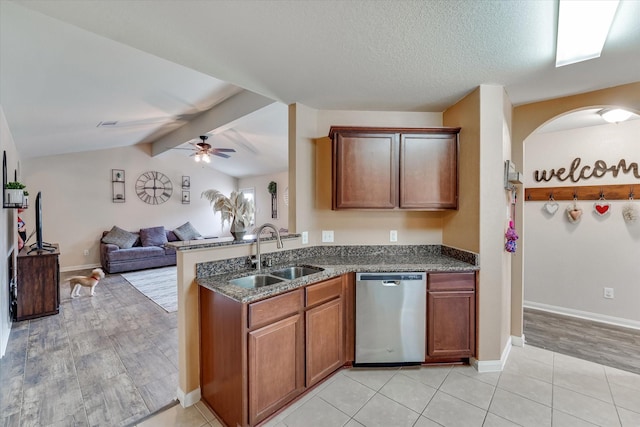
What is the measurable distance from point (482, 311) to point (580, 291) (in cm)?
216

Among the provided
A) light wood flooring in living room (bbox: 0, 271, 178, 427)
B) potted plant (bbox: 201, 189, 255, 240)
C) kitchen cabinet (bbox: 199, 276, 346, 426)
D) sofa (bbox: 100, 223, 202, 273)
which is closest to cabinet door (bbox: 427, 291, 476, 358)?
kitchen cabinet (bbox: 199, 276, 346, 426)

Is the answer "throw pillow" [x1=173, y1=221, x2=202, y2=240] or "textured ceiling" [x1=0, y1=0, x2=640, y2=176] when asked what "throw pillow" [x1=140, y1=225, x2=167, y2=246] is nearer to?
"throw pillow" [x1=173, y1=221, x2=202, y2=240]

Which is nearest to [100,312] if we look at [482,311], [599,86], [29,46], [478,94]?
[29,46]

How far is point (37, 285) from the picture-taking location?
346 centimetres

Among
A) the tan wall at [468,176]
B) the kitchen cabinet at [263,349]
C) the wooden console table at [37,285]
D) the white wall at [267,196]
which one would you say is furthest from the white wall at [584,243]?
the wooden console table at [37,285]

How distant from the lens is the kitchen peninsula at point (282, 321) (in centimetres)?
169

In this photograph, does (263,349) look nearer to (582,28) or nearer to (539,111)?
(582,28)

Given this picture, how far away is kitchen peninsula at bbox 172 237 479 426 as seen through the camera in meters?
1.69

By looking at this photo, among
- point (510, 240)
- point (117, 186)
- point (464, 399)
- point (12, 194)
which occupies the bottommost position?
point (464, 399)

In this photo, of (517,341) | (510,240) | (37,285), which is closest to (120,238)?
(37,285)

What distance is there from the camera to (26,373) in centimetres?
232

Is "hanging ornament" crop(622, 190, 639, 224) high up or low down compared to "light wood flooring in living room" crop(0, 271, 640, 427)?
up

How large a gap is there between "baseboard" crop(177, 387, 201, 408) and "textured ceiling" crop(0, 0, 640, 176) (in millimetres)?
2326

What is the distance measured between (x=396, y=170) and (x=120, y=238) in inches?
246
